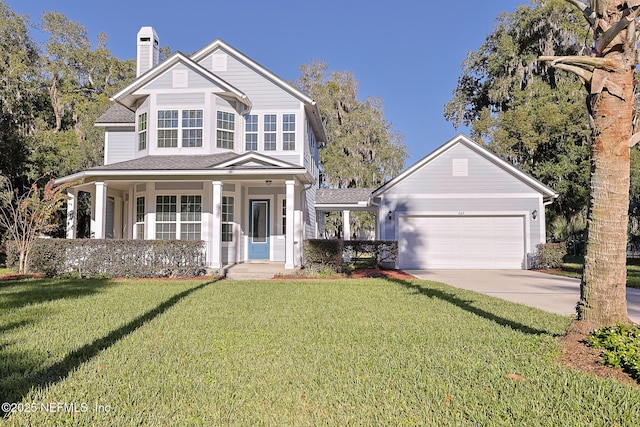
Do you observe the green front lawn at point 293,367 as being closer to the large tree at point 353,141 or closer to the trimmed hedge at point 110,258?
the trimmed hedge at point 110,258

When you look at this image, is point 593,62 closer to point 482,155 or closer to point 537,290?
point 537,290

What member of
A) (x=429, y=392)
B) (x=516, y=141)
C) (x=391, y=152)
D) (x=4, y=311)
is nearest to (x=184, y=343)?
(x=429, y=392)

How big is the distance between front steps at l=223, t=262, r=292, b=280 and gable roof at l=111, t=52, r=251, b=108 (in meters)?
5.88

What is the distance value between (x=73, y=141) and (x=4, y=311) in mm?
22098

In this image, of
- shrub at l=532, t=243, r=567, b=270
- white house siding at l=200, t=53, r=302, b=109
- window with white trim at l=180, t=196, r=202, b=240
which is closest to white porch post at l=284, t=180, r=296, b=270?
window with white trim at l=180, t=196, r=202, b=240

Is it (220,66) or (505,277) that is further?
(220,66)

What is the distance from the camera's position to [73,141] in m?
24.7

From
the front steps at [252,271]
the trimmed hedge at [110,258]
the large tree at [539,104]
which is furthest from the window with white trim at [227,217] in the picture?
the large tree at [539,104]

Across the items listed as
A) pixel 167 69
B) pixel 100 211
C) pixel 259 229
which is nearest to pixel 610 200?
pixel 259 229

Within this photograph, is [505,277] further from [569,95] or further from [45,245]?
[569,95]

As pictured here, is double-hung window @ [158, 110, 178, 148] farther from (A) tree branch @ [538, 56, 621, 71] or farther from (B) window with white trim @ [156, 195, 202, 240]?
(A) tree branch @ [538, 56, 621, 71]

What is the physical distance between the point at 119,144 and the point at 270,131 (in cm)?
588

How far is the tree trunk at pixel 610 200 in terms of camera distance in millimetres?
3889

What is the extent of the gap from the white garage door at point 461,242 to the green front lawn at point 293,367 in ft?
28.1
